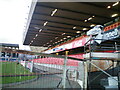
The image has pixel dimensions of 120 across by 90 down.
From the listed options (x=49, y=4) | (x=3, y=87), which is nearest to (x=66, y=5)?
(x=49, y=4)

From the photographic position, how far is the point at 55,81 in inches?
114

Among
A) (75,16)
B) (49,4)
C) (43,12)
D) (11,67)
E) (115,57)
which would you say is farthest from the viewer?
(75,16)

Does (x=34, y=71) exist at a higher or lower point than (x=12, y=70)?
lower

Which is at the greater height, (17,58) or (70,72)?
(17,58)

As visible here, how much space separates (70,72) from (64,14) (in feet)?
36.5

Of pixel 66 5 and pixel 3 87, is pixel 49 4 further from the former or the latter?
pixel 3 87

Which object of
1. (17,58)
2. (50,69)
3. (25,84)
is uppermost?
(17,58)

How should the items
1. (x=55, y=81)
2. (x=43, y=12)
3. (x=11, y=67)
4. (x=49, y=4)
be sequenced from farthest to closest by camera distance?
(x=43, y=12)
(x=49, y=4)
(x=55, y=81)
(x=11, y=67)

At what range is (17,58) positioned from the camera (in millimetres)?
2432

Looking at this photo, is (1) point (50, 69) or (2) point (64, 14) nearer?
(1) point (50, 69)

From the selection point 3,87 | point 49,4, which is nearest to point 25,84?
point 3,87

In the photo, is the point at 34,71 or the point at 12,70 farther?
the point at 34,71

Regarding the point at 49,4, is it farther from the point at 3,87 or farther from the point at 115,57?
the point at 3,87

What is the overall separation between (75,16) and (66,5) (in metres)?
2.99
